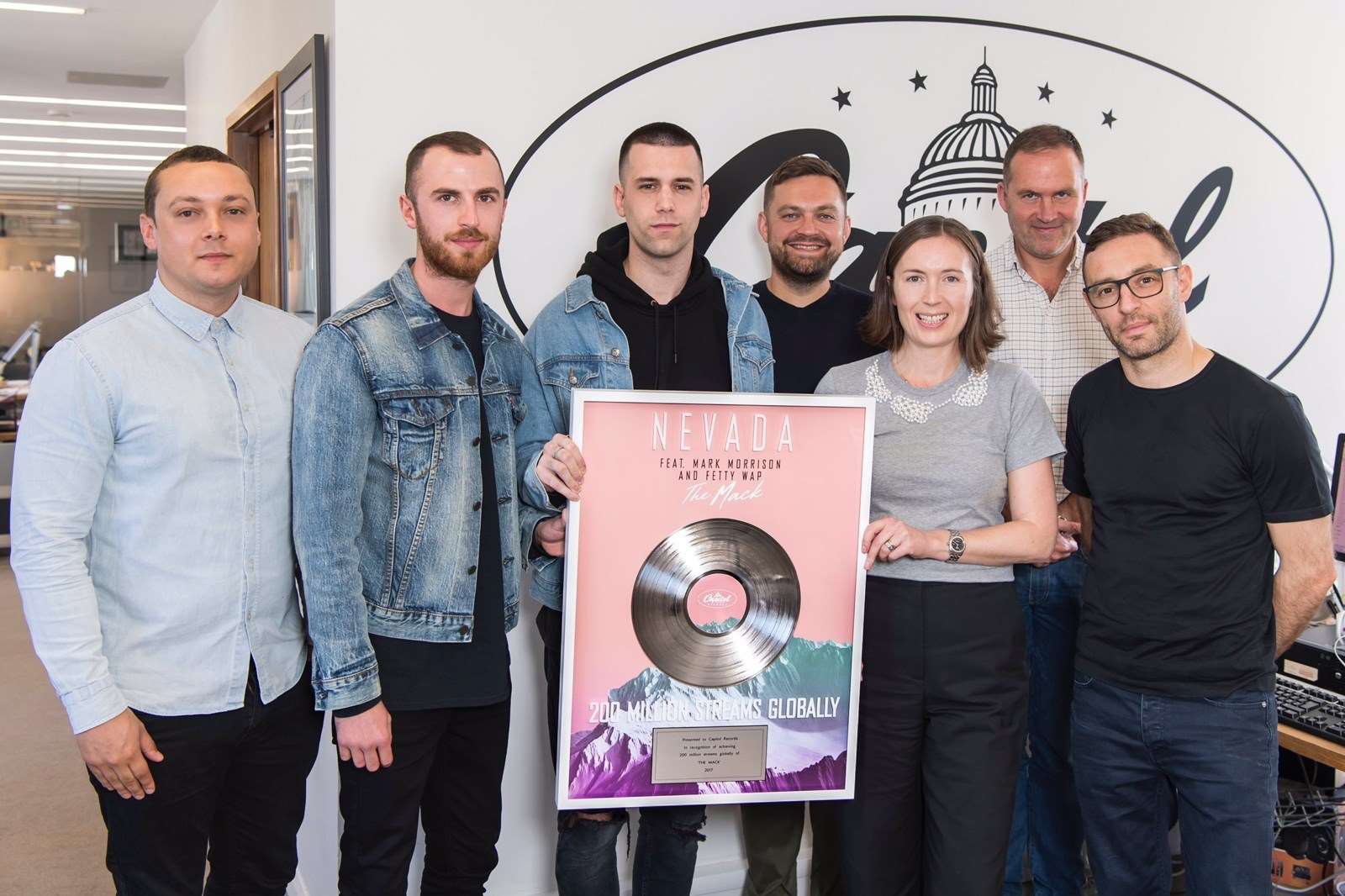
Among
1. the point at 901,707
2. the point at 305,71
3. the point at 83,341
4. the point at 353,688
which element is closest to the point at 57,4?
the point at 305,71

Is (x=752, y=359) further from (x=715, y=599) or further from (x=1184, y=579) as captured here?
(x=1184, y=579)

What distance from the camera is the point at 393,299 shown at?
1.89 m

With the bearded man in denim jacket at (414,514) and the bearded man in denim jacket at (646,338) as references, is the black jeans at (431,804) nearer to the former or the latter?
the bearded man in denim jacket at (414,514)

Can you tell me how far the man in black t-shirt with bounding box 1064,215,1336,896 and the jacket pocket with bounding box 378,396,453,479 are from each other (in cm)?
127

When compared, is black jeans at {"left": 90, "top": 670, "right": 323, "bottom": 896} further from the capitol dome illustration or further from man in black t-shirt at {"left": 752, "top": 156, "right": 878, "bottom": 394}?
the capitol dome illustration

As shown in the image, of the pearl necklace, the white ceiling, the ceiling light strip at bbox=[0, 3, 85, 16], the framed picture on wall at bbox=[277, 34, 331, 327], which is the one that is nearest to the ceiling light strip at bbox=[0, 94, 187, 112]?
the white ceiling

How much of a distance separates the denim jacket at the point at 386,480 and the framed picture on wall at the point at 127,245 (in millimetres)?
11562

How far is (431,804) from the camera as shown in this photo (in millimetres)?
2059

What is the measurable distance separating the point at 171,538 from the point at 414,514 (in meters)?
0.38

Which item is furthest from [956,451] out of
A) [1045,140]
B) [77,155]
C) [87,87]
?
[77,155]

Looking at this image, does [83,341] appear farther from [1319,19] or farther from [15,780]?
[1319,19]

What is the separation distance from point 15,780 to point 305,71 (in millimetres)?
2915

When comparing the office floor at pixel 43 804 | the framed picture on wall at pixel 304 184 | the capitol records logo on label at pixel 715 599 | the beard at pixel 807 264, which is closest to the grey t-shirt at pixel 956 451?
the capitol records logo on label at pixel 715 599

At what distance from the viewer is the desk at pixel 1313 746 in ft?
7.68
